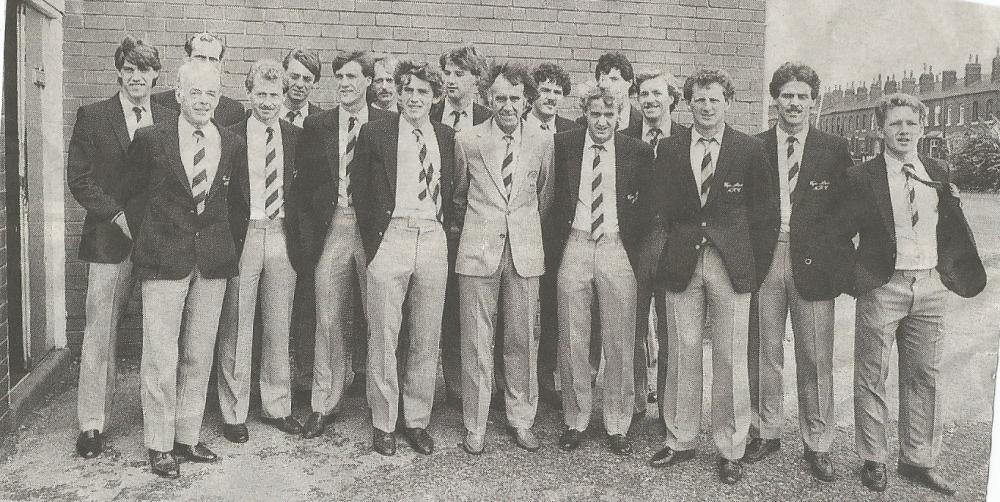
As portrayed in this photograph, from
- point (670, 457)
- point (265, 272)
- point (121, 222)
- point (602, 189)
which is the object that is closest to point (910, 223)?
point (602, 189)

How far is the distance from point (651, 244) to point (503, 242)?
0.78m

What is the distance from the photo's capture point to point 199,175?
12.3 ft

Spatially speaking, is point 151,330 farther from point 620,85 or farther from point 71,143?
point 620,85

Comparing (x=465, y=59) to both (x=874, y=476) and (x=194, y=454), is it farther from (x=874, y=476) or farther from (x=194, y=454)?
(x=874, y=476)

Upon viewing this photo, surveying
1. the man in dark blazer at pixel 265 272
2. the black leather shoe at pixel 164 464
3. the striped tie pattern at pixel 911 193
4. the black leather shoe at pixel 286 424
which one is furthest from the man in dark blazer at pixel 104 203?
the striped tie pattern at pixel 911 193

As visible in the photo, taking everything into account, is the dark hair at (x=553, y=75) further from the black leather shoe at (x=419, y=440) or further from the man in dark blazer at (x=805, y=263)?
the black leather shoe at (x=419, y=440)

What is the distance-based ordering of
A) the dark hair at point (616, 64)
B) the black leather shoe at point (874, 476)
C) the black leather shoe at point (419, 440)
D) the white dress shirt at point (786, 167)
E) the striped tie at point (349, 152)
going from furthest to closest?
the dark hair at point (616, 64) < the striped tie at point (349, 152) < the black leather shoe at point (419, 440) < the white dress shirt at point (786, 167) < the black leather shoe at point (874, 476)

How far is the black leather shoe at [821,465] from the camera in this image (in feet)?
12.6

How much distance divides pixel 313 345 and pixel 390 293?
88 centimetres

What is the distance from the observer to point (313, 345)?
15.3 feet

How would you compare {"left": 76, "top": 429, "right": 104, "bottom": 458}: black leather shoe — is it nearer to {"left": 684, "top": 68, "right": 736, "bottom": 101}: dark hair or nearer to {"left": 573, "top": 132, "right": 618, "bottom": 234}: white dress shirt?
{"left": 573, "top": 132, "right": 618, "bottom": 234}: white dress shirt

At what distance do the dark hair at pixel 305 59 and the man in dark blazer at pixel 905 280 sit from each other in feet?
9.06

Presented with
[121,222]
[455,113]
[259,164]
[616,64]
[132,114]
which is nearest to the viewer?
[121,222]

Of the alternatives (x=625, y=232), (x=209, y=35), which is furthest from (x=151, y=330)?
(x=625, y=232)
